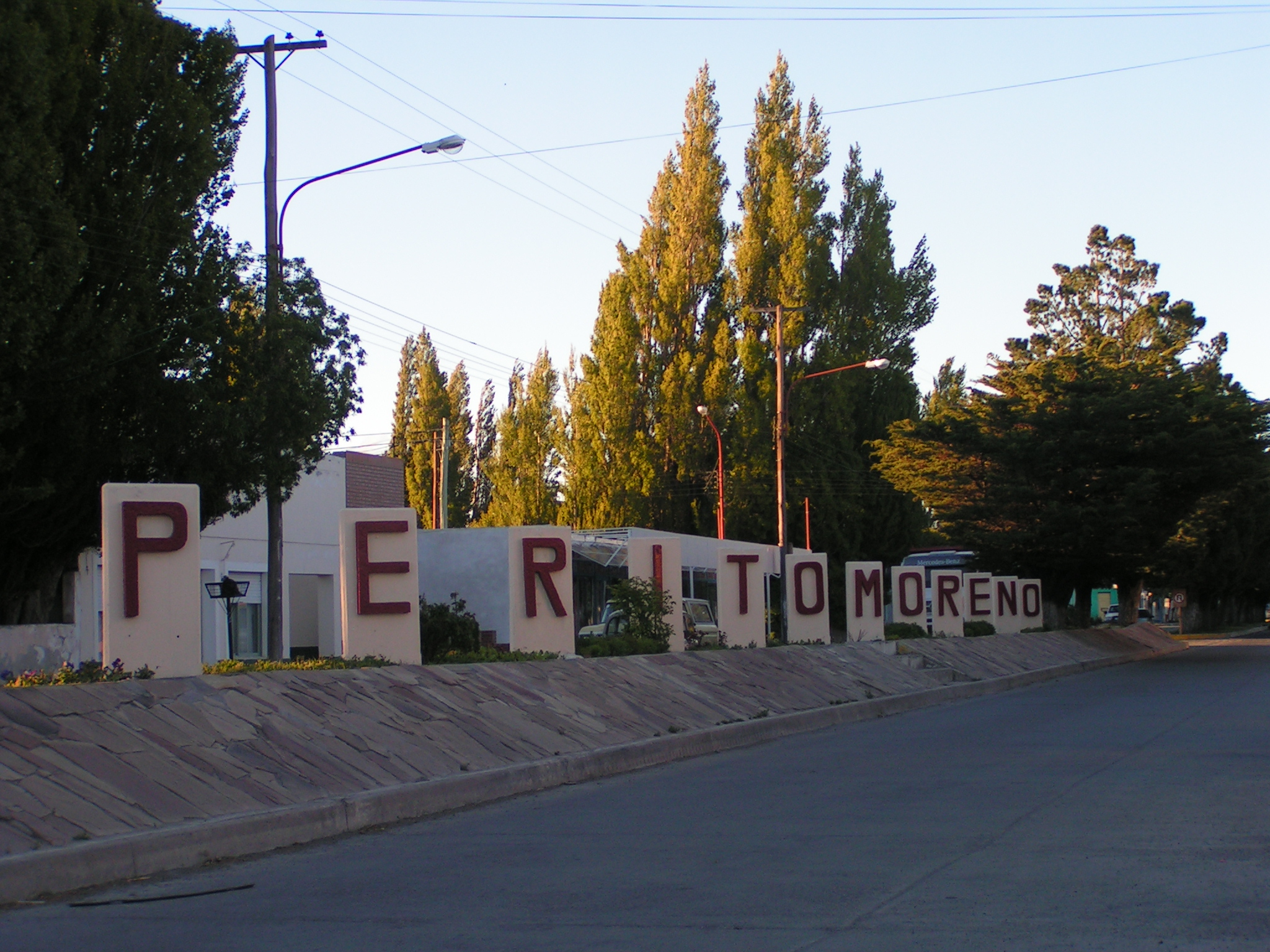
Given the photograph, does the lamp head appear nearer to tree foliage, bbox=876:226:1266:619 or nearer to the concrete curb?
the concrete curb

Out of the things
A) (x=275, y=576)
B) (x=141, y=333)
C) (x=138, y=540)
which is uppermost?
(x=141, y=333)

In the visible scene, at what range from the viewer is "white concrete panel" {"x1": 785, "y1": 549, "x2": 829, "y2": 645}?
26906 mm

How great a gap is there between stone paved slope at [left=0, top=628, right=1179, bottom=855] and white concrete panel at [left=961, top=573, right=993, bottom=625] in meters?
20.5

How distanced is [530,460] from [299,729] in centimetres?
4382

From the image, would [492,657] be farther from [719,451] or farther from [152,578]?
[719,451]

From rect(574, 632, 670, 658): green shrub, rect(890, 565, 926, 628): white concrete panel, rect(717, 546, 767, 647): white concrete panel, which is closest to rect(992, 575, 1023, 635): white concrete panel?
rect(890, 565, 926, 628): white concrete panel

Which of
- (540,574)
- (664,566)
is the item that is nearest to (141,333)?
(540,574)

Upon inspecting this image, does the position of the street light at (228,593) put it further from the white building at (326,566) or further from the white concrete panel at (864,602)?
the white concrete panel at (864,602)

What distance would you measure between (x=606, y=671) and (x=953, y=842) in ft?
28.8

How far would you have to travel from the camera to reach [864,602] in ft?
93.2

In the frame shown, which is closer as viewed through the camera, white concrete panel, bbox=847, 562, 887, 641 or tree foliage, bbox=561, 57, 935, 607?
white concrete panel, bbox=847, 562, 887, 641

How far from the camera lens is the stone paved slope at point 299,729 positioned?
905 centimetres

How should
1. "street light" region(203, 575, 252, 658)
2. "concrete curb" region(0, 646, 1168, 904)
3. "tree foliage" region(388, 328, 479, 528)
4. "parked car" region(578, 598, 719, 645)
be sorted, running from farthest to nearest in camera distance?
"tree foliage" region(388, 328, 479, 528), "street light" region(203, 575, 252, 658), "parked car" region(578, 598, 719, 645), "concrete curb" region(0, 646, 1168, 904)

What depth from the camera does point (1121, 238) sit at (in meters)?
63.8
